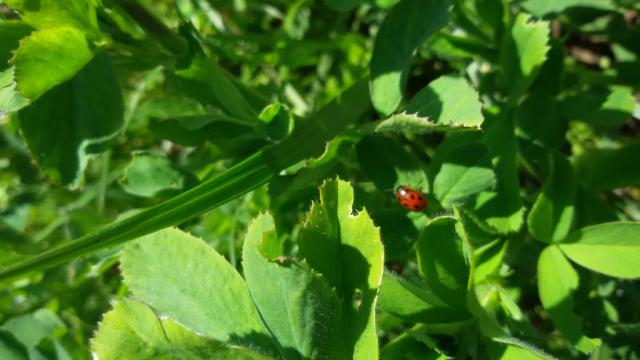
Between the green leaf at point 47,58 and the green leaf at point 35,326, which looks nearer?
the green leaf at point 47,58

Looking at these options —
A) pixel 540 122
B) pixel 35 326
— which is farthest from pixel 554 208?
pixel 35 326

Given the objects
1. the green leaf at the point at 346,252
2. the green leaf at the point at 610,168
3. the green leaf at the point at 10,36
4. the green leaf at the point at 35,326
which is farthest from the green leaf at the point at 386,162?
the green leaf at the point at 35,326

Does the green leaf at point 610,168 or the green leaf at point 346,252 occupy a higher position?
the green leaf at point 346,252

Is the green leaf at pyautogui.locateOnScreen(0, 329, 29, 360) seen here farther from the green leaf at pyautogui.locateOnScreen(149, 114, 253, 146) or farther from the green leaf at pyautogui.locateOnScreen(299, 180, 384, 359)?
the green leaf at pyautogui.locateOnScreen(299, 180, 384, 359)

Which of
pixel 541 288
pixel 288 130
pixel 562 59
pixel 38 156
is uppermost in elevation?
pixel 38 156

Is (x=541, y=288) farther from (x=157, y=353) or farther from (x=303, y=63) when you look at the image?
(x=303, y=63)

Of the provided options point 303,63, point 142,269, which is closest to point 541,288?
point 142,269

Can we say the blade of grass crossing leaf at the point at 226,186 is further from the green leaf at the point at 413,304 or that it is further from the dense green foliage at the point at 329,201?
the green leaf at the point at 413,304
